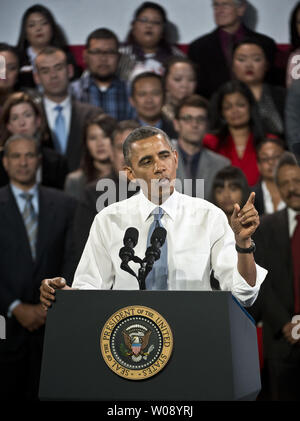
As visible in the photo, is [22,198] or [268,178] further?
[268,178]

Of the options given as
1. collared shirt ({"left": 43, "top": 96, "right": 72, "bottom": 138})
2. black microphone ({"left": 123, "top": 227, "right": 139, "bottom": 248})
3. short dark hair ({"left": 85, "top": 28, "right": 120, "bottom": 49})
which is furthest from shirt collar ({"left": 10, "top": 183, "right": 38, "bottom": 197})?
black microphone ({"left": 123, "top": 227, "right": 139, "bottom": 248})

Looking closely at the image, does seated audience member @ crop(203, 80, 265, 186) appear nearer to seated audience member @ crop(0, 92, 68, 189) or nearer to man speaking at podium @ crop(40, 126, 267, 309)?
seated audience member @ crop(0, 92, 68, 189)

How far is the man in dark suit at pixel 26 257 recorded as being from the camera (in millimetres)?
3760

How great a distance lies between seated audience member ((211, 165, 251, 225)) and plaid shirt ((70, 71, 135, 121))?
3.30 ft

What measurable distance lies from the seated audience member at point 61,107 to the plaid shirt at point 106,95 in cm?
7

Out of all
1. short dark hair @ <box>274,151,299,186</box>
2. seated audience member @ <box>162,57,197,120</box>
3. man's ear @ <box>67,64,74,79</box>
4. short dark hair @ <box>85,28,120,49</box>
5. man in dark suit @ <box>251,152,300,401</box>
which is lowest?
man in dark suit @ <box>251,152,300,401</box>

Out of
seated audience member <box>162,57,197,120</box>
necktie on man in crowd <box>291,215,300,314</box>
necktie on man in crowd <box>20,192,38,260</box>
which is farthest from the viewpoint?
seated audience member <box>162,57,197,120</box>

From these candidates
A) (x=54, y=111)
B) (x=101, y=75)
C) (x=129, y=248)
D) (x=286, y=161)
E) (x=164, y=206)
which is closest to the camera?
(x=129, y=248)

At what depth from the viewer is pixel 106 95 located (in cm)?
470

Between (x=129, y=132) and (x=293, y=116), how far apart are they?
111 cm

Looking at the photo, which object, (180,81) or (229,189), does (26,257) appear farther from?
(180,81)

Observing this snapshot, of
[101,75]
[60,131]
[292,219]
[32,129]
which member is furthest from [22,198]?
[292,219]

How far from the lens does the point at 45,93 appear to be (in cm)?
469

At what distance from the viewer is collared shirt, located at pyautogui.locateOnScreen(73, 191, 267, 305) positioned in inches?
82.2
